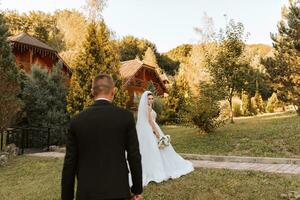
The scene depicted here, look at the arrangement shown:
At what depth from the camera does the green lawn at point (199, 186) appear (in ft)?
22.8

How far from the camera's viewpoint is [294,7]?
21312 mm

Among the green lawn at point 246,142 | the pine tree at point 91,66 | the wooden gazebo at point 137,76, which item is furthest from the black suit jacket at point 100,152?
the wooden gazebo at point 137,76

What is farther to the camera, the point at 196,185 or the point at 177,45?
the point at 177,45

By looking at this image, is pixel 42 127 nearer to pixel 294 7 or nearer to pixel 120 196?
pixel 120 196

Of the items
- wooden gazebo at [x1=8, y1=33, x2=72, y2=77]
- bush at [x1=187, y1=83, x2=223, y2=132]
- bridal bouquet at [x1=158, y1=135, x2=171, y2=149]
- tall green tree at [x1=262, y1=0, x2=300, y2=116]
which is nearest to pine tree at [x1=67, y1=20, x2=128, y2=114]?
bush at [x1=187, y1=83, x2=223, y2=132]

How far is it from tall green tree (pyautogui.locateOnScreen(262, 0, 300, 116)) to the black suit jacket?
1835 cm

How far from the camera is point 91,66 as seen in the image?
57.0ft

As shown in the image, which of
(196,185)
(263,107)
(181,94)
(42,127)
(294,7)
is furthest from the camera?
(263,107)

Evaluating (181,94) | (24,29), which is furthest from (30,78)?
(24,29)

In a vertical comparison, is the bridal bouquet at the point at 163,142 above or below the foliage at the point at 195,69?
below

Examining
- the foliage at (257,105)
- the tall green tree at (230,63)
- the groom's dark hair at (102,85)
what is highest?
the tall green tree at (230,63)

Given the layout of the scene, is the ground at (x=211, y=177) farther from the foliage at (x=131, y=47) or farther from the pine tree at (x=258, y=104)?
the foliage at (x=131, y=47)

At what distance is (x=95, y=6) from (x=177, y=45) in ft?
144

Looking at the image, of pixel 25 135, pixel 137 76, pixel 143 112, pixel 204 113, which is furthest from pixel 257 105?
pixel 143 112
